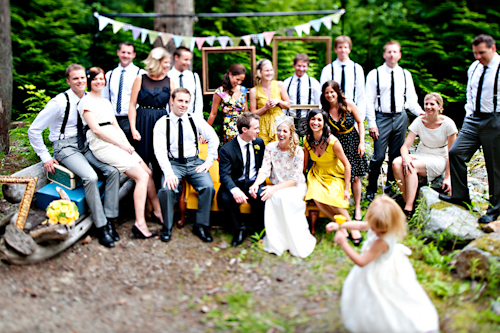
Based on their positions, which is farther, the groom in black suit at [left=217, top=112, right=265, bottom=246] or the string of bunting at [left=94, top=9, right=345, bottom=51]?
the string of bunting at [left=94, top=9, right=345, bottom=51]

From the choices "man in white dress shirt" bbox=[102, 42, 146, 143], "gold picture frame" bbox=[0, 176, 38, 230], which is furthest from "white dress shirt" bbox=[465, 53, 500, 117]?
"gold picture frame" bbox=[0, 176, 38, 230]

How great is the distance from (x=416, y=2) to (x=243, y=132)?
7.29 meters

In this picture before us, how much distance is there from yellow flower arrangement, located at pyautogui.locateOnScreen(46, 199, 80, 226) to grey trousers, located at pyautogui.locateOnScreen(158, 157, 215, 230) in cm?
93

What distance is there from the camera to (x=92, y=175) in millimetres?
4457

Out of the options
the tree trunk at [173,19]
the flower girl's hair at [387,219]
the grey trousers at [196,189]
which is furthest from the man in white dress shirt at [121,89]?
the flower girl's hair at [387,219]

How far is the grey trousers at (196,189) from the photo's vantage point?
4.54 metres

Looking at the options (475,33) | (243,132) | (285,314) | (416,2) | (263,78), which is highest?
(416,2)

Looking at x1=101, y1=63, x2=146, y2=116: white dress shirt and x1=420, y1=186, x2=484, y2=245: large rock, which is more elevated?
x1=101, y1=63, x2=146, y2=116: white dress shirt

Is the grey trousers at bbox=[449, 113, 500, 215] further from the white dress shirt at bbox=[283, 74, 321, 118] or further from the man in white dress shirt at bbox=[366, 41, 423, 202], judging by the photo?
the white dress shirt at bbox=[283, 74, 321, 118]

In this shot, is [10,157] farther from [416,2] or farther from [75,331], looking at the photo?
[416,2]

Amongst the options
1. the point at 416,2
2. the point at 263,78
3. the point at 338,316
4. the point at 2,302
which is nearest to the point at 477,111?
the point at 263,78

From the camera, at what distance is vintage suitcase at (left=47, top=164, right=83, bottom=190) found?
4578 millimetres

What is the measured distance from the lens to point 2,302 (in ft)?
11.1

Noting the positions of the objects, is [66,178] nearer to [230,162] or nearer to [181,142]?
[181,142]
